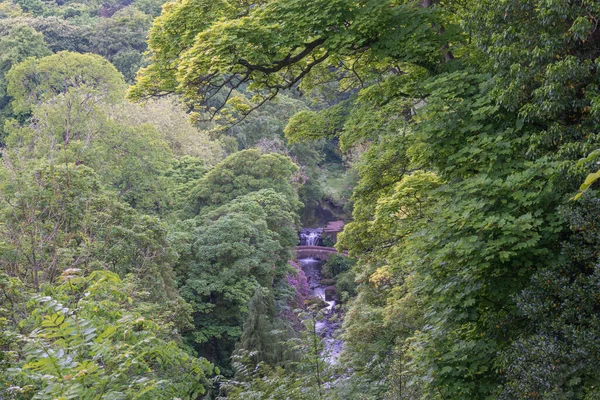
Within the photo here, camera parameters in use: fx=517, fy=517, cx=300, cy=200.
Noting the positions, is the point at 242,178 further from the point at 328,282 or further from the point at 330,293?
the point at 328,282

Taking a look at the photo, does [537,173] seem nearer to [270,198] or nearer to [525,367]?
[525,367]

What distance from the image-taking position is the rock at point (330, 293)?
24841mm

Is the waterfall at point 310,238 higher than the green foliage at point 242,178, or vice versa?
the green foliage at point 242,178

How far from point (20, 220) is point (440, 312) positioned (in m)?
8.18

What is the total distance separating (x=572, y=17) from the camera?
4750 millimetres

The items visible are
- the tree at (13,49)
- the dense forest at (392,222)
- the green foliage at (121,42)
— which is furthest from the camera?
the green foliage at (121,42)

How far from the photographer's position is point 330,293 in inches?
995

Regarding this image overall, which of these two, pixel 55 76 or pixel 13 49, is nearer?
pixel 55 76

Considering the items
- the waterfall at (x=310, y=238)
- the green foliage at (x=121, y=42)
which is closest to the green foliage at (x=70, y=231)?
the waterfall at (x=310, y=238)

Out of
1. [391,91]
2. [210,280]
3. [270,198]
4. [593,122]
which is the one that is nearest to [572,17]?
[593,122]

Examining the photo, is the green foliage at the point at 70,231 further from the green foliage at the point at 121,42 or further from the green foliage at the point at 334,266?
the green foliage at the point at 121,42

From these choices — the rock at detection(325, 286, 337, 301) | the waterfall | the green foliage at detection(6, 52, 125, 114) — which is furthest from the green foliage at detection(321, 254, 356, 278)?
the green foliage at detection(6, 52, 125, 114)

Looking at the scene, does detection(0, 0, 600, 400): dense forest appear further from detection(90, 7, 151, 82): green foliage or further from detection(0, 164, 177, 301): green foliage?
detection(90, 7, 151, 82): green foliage

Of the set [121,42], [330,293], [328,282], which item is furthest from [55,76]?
[330,293]
